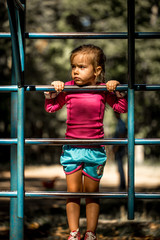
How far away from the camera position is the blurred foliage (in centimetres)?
931

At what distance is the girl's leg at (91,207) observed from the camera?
2.51m

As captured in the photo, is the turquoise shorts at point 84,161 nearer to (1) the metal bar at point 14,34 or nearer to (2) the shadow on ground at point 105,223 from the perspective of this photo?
(1) the metal bar at point 14,34

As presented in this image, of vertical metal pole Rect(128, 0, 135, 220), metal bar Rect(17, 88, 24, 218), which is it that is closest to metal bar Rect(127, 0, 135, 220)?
vertical metal pole Rect(128, 0, 135, 220)

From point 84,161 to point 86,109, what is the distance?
31cm

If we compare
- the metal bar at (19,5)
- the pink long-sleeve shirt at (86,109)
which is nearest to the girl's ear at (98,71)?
the pink long-sleeve shirt at (86,109)

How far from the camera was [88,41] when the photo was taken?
9.43m

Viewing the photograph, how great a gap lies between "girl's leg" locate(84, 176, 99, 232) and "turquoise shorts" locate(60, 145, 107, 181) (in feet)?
0.12

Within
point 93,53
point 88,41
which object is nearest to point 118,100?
point 93,53

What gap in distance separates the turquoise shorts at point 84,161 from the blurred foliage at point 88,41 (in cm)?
556

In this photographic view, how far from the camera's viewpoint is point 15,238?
2.70 meters

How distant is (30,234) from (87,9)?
6964 millimetres

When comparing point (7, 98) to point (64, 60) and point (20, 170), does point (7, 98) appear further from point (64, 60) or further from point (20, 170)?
point (20, 170)

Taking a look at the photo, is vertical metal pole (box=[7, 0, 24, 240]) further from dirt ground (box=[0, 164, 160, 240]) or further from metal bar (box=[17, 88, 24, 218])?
dirt ground (box=[0, 164, 160, 240])

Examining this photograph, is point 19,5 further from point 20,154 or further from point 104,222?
point 104,222
